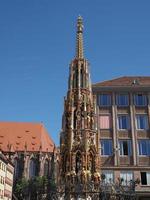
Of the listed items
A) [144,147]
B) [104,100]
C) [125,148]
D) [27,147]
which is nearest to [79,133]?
[125,148]

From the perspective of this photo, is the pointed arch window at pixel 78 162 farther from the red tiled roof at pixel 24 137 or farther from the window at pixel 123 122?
the red tiled roof at pixel 24 137

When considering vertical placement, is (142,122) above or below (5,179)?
above

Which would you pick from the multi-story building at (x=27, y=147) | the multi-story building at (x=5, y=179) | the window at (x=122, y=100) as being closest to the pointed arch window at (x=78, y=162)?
the window at (x=122, y=100)

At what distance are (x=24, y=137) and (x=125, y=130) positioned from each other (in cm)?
5618

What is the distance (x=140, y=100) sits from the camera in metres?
36.9

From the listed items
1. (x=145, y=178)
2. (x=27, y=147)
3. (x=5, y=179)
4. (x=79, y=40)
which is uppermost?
(x=79, y=40)

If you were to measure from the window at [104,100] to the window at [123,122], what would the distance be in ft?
6.68

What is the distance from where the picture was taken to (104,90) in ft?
122

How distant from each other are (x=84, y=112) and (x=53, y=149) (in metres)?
59.2

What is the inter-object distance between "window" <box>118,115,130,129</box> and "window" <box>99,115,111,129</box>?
1.17m

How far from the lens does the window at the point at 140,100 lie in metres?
36.8

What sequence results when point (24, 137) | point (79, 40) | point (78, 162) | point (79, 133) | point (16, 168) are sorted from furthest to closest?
1. point (24, 137)
2. point (16, 168)
3. point (79, 40)
4. point (79, 133)
5. point (78, 162)

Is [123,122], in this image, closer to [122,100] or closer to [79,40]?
[122,100]

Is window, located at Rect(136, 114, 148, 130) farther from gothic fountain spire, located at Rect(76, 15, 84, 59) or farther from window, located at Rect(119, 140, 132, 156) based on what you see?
gothic fountain spire, located at Rect(76, 15, 84, 59)
